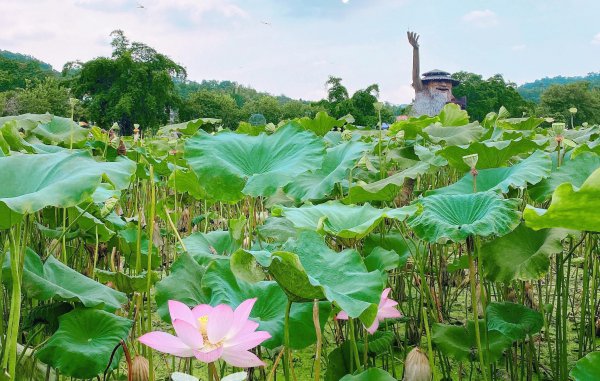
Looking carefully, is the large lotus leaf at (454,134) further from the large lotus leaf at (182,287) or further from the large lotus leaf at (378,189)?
the large lotus leaf at (182,287)

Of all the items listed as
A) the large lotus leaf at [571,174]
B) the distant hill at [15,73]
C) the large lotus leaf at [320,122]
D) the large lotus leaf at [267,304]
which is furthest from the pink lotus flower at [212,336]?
the distant hill at [15,73]

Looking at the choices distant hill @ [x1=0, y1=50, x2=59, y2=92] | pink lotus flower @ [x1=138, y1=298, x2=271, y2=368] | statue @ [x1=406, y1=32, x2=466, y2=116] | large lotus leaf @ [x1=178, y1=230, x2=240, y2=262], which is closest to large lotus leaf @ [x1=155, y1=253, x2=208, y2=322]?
large lotus leaf @ [x1=178, y1=230, x2=240, y2=262]

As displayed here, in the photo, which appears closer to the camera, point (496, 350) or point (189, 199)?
point (496, 350)

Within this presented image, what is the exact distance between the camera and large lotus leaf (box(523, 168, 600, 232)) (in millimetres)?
455

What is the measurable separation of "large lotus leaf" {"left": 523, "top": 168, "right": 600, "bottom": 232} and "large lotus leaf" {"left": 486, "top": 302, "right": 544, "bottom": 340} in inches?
17.0

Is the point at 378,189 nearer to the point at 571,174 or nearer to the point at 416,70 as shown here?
the point at 571,174

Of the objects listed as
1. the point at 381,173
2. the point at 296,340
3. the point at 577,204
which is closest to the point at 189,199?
the point at 381,173

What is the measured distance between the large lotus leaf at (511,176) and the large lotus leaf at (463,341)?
229 millimetres

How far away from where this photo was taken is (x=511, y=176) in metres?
0.91

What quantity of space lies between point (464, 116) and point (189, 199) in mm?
1164

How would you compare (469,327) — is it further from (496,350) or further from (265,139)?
(265,139)

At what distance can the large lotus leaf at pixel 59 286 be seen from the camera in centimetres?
72

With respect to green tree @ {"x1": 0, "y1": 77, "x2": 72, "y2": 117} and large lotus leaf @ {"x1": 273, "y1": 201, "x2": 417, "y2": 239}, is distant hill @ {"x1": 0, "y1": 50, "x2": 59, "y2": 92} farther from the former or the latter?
large lotus leaf @ {"x1": 273, "y1": 201, "x2": 417, "y2": 239}

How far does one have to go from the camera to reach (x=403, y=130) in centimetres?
168
